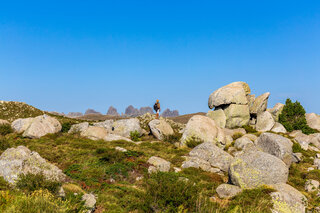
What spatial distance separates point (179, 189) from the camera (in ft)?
32.2

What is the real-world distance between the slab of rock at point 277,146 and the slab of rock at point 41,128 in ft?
68.0

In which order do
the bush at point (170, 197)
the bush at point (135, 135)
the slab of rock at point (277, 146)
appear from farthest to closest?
the bush at point (135, 135)
the slab of rock at point (277, 146)
the bush at point (170, 197)

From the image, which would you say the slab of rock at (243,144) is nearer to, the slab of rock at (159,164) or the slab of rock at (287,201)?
the slab of rock at (159,164)

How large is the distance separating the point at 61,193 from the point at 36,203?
2389mm

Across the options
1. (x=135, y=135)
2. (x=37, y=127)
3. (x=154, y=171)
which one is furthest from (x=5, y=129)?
(x=154, y=171)

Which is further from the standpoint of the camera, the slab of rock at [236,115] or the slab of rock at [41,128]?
the slab of rock at [236,115]

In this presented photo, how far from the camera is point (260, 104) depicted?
1396 inches

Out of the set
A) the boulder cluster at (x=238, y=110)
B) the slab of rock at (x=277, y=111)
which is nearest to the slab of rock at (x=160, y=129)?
the boulder cluster at (x=238, y=110)

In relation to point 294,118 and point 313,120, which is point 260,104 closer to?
point 294,118

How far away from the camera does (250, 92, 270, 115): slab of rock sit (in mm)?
35594

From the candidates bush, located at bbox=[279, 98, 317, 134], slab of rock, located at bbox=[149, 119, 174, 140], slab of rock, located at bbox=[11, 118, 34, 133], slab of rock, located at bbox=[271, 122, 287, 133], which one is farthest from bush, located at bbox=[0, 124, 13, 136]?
bush, located at bbox=[279, 98, 317, 134]

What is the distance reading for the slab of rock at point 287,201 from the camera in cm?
1132

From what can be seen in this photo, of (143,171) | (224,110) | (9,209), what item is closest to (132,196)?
(143,171)

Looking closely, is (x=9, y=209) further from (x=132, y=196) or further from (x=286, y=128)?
(x=286, y=128)
